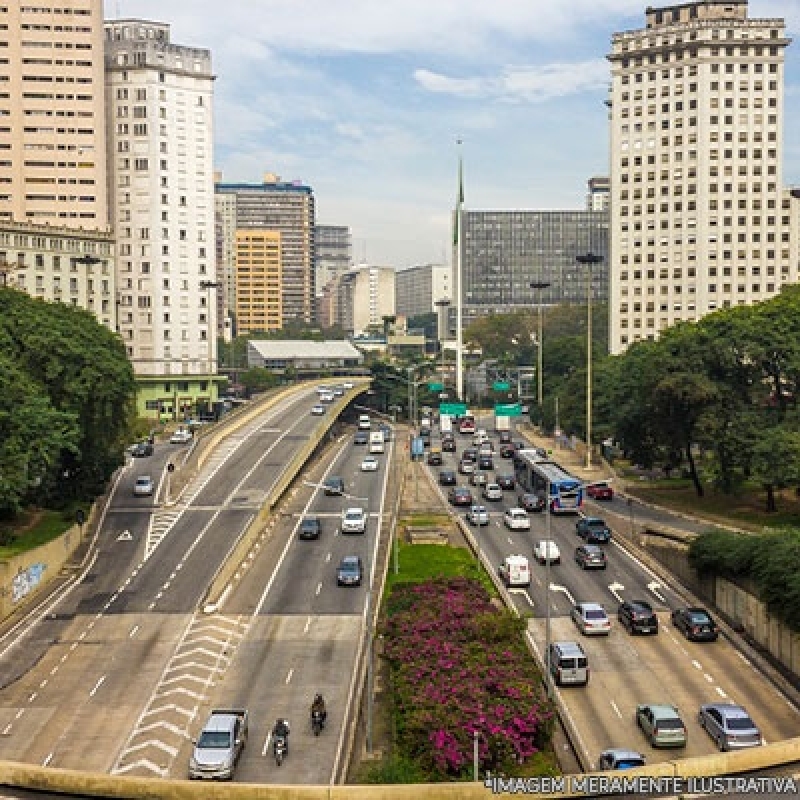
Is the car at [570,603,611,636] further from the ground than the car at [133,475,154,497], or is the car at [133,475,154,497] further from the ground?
the car at [133,475,154,497]

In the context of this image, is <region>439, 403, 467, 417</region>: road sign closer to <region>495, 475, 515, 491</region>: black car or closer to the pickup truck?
<region>495, 475, 515, 491</region>: black car

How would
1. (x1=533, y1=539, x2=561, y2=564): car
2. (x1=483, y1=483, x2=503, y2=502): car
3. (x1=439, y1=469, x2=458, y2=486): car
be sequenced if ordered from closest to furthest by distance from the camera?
(x1=533, y1=539, x2=561, y2=564): car, (x1=483, y1=483, x2=503, y2=502): car, (x1=439, y1=469, x2=458, y2=486): car

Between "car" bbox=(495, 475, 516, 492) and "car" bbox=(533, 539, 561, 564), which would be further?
"car" bbox=(495, 475, 516, 492)

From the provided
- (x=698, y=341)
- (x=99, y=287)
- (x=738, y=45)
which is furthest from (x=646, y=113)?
(x=698, y=341)

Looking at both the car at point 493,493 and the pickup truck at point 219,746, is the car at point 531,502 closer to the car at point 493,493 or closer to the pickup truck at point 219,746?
the car at point 493,493

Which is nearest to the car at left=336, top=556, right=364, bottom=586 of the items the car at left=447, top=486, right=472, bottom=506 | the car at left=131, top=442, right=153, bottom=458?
the car at left=447, top=486, right=472, bottom=506

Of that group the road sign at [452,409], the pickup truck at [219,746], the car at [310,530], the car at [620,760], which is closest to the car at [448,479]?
the car at [310,530]

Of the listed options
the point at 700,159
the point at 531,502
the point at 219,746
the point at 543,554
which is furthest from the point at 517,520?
the point at 700,159
